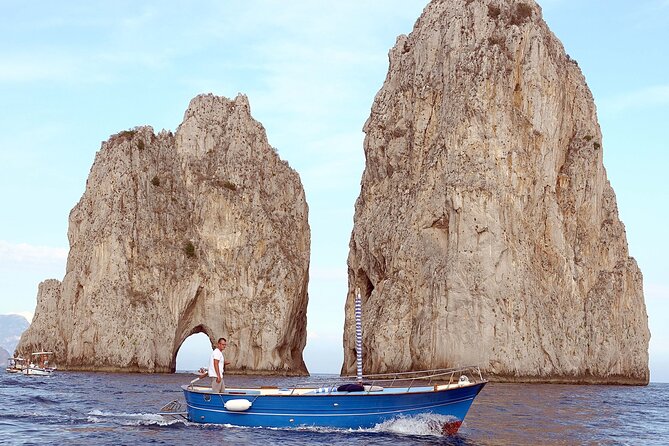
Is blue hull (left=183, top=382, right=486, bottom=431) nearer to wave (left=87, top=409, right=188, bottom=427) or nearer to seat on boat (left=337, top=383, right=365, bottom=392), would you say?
seat on boat (left=337, top=383, right=365, bottom=392)

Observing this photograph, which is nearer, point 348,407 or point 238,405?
point 348,407

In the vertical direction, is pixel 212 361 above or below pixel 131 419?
above

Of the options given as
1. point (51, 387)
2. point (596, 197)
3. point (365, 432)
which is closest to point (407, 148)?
point (596, 197)

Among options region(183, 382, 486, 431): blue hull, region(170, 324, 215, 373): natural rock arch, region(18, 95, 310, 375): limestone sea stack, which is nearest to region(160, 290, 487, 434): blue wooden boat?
region(183, 382, 486, 431): blue hull

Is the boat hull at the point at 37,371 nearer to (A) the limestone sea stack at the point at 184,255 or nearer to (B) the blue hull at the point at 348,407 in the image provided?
(A) the limestone sea stack at the point at 184,255

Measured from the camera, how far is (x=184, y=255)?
105 metres

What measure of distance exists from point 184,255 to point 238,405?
7375 cm

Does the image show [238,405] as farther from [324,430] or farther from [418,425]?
[418,425]

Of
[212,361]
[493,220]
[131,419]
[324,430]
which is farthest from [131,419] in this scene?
[493,220]

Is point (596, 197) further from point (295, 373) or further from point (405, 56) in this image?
point (295, 373)

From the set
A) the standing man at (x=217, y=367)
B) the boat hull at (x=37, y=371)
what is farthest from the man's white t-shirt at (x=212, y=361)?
the boat hull at (x=37, y=371)

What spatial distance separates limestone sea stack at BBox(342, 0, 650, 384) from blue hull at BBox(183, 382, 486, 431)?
45758mm

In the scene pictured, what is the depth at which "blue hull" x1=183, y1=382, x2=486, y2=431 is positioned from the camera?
32.2 meters

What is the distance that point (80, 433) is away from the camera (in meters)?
32.2
